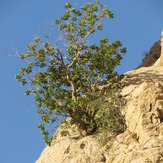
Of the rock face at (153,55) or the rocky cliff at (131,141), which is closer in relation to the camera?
the rocky cliff at (131,141)

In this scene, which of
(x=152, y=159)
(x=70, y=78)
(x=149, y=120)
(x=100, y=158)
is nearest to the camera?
(x=152, y=159)

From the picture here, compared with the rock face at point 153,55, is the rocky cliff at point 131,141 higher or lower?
lower

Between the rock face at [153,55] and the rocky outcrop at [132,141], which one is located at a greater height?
the rock face at [153,55]

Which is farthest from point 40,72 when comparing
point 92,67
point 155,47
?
point 155,47

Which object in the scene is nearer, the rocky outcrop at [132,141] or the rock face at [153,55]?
the rocky outcrop at [132,141]

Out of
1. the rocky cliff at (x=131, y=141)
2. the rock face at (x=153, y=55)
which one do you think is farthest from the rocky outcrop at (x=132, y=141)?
the rock face at (x=153, y=55)

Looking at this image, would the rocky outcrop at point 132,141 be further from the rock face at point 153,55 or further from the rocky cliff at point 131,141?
the rock face at point 153,55

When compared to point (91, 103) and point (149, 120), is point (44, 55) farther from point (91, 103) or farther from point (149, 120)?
point (149, 120)


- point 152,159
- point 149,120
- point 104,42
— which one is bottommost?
point 152,159

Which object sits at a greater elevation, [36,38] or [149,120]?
[36,38]

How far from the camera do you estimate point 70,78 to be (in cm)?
3059

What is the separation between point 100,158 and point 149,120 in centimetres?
415

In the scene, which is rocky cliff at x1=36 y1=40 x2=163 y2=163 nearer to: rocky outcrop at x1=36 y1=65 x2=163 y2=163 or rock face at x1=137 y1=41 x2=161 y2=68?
rocky outcrop at x1=36 y1=65 x2=163 y2=163

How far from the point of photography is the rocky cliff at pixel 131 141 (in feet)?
63.8
